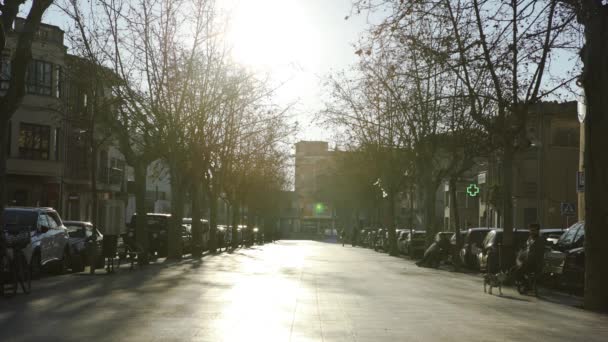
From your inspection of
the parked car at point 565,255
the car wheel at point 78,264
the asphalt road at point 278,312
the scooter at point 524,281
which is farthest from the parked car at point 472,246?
the car wheel at point 78,264

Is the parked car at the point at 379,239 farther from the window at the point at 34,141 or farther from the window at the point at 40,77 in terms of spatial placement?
the window at the point at 40,77

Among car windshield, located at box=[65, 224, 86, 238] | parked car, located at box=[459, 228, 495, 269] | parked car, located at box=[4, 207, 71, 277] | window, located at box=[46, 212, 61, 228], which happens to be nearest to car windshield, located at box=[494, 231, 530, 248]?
parked car, located at box=[459, 228, 495, 269]

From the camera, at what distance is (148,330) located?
12.5 metres

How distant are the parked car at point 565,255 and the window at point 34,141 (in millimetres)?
35384

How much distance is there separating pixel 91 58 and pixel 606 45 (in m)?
21.8

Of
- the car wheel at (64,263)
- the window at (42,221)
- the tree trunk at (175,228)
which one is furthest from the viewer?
the tree trunk at (175,228)

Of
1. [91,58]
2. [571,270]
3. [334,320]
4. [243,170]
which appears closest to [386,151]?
[243,170]

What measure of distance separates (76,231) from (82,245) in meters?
1.91

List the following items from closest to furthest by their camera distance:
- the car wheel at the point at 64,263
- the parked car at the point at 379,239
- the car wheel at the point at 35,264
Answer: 1. the car wheel at the point at 35,264
2. the car wheel at the point at 64,263
3. the parked car at the point at 379,239

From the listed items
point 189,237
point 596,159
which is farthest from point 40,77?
point 596,159

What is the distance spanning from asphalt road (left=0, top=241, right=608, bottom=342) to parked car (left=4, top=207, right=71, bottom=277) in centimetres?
80

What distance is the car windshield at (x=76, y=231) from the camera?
30.6 metres

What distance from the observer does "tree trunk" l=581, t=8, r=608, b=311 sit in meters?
18.6

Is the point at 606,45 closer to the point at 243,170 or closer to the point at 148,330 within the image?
the point at 148,330
